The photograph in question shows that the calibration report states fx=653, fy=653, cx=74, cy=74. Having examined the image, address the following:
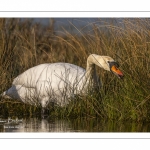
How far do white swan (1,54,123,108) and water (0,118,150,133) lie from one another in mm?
797

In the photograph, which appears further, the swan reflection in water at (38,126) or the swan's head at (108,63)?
the swan's head at (108,63)

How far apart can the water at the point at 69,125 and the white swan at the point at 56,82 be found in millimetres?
797

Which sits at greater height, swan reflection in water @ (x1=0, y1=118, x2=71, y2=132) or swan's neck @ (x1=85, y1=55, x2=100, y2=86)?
swan's neck @ (x1=85, y1=55, x2=100, y2=86)

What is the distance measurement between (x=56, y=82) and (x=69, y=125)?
6.56ft

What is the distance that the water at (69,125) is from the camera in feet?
35.6

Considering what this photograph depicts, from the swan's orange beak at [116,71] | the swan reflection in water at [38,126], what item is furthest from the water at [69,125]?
the swan's orange beak at [116,71]

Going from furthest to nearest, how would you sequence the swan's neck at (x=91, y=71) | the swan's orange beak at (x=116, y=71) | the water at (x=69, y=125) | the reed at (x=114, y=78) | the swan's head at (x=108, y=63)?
the swan's neck at (x=91, y=71) < the swan's head at (x=108, y=63) < the swan's orange beak at (x=116, y=71) < the reed at (x=114, y=78) < the water at (x=69, y=125)

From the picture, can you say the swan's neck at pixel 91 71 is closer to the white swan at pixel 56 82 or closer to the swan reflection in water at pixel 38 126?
the white swan at pixel 56 82

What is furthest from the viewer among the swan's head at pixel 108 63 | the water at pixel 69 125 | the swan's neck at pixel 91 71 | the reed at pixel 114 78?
the swan's neck at pixel 91 71

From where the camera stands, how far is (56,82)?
1313cm

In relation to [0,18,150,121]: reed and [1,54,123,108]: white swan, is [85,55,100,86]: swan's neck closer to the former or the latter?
[1,54,123,108]: white swan

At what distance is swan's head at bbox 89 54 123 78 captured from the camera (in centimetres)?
1235

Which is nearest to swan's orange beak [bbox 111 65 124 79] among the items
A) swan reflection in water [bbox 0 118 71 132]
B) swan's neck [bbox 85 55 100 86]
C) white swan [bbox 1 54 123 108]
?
white swan [bbox 1 54 123 108]

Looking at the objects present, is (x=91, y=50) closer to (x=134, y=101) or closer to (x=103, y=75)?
(x=103, y=75)
